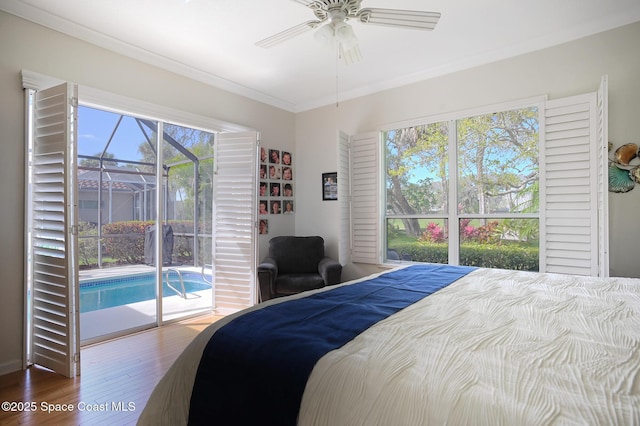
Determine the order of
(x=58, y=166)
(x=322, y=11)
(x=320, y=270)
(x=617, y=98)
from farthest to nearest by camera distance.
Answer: (x=320, y=270) → (x=617, y=98) → (x=58, y=166) → (x=322, y=11)

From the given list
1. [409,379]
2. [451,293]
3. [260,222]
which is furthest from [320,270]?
[409,379]

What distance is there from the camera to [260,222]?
4.24m

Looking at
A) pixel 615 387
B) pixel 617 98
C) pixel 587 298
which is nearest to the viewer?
pixel 615 387

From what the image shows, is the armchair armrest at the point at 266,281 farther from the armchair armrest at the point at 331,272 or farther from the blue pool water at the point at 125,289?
the blue pool water at the point at 125,289

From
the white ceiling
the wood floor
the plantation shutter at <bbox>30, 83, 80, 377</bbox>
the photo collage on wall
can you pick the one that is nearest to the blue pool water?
the photo collage on wall

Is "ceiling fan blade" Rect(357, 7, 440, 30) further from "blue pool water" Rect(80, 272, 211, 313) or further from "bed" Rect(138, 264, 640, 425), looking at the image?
"blue pool water" Rect(80, 272, 211, 313)

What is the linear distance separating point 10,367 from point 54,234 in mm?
1034

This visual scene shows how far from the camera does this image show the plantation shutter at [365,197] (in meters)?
3.99

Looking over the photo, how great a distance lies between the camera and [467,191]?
352cm

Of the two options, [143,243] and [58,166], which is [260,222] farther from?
[58,166]

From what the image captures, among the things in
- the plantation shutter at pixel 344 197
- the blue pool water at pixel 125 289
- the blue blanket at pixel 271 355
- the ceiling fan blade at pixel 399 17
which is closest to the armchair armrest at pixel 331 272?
the plantation shutter at pixel 344 197

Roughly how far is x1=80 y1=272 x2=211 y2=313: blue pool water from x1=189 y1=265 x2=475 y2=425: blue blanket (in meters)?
3.44

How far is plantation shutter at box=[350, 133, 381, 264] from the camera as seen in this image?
3992mm

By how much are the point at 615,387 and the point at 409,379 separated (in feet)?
1.58
